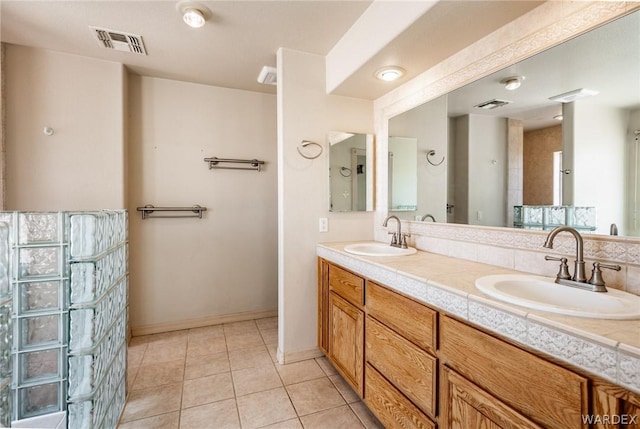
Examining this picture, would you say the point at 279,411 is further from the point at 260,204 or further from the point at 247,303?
the point at 260,204

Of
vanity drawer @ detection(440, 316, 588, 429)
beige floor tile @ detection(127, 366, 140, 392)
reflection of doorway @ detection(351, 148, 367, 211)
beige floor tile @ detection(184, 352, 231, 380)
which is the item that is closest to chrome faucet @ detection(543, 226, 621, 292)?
vanity drawer @ detection(440, 316, 588, 429)

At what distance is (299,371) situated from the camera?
2.22m

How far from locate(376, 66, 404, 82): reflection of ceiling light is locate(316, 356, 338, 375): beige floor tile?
218 centimetres

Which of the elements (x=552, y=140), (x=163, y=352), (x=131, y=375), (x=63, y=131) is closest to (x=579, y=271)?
(x=552, y=140)

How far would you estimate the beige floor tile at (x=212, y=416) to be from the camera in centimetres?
167

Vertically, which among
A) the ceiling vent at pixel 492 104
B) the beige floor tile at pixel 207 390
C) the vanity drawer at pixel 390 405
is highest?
the ceiling vent at pixel 492 104

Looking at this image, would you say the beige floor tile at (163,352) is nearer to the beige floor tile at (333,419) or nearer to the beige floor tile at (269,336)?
the beige floor tile at (269,336)

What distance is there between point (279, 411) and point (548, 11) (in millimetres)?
2478

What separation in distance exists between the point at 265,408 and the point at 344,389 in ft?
1.77

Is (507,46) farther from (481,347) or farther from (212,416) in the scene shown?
(212,416)

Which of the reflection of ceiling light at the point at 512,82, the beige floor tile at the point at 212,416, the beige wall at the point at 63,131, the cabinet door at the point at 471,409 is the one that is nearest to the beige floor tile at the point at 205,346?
the beige floor tile at the point at 212,416

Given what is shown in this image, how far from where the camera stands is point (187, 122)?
2.99 meters

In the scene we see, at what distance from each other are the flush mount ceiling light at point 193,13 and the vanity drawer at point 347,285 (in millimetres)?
1826

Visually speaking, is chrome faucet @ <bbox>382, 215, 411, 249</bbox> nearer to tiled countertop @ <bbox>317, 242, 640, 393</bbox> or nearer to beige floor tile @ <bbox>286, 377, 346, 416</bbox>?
tiled countertop @ <bbox>317, 242, 640, 393</bbox>
